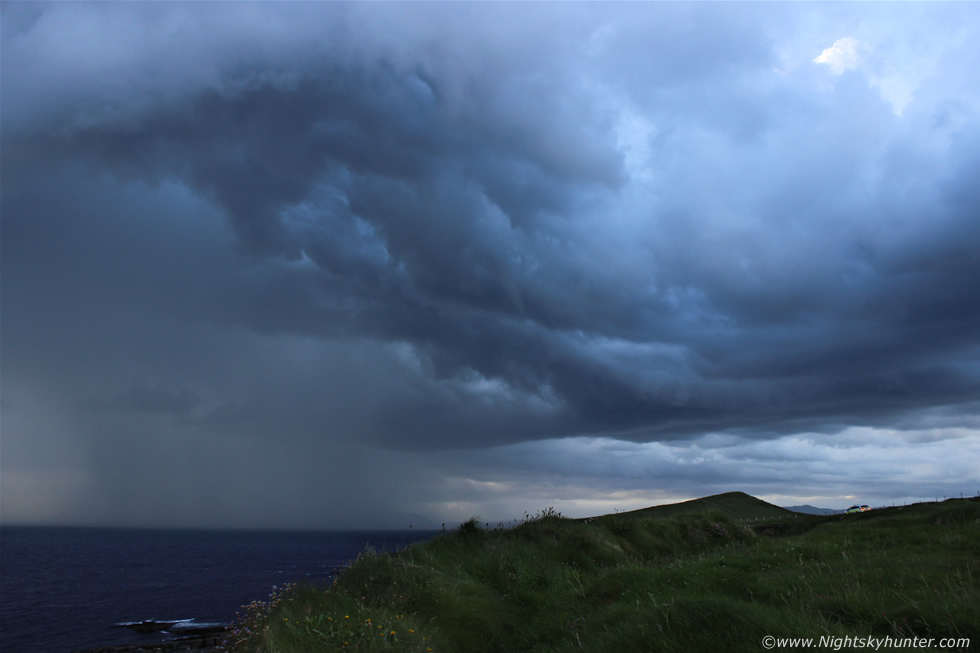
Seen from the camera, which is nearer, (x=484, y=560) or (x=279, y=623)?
(x=279, y=623)

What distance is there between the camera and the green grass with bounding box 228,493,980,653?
706 centimetres

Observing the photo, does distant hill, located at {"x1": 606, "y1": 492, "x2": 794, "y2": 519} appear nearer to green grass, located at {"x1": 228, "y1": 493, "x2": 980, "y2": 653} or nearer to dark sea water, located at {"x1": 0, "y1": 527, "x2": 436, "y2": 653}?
dark sea water, located at {"x1": 0, "y1": 527, "x2": 436, "y2": 653}

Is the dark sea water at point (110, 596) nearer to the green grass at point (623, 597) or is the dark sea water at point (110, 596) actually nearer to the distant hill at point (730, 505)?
the green grass at point (623, 597)

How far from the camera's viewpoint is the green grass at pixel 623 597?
706 cm

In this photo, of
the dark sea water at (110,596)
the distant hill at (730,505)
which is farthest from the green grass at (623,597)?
the distant hill at (730,505)

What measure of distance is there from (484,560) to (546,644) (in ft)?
26.1

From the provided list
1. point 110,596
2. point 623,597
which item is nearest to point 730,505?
point 623,597

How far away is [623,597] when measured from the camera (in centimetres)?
1112

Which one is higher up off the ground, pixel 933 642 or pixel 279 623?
pixel 933 642

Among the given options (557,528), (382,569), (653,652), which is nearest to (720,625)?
(653,652)

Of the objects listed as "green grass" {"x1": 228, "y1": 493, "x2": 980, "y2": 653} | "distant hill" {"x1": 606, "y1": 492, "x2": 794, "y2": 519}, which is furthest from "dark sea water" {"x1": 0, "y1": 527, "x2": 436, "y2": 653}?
"distant hill" {"x1": 606, "y1": 492, "x2": 794, "y2": 519}

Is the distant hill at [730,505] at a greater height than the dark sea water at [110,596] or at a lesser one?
greater

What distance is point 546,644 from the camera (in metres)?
9.58

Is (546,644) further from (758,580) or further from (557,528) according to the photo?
(557,528)
